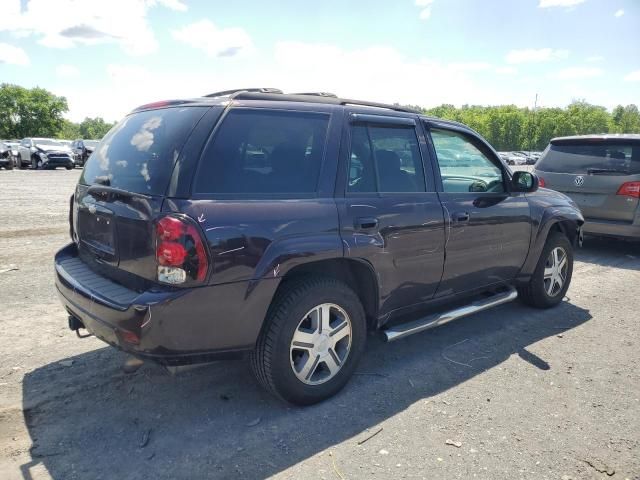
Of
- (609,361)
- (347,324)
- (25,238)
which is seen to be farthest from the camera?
(25,238)

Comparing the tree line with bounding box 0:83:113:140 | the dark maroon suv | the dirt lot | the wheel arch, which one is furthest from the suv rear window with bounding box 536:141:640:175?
the tree line with bounding box 0:83:113:140

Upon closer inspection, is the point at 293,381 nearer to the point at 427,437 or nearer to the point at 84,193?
the point at 427,437

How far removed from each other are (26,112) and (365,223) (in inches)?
3420

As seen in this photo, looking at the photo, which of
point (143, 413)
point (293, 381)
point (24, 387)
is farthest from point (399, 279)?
point (24, 387)

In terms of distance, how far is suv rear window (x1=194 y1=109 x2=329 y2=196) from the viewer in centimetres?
277

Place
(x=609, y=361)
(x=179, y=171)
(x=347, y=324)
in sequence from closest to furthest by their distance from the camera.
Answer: (x=179, y=171), (x=347, y=324), (x=609, y=361)

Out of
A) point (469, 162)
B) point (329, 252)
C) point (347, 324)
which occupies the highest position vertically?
point (469, 162)

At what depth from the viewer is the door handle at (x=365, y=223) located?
3.22 m

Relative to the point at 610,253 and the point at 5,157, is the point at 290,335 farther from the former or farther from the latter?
the point at 5,157

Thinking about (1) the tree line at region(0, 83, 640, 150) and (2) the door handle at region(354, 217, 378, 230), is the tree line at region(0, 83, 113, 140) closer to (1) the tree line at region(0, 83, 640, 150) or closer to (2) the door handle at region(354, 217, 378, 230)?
(1) the tree line at region(0, 83, 640, 150)

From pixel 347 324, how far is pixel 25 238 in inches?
253

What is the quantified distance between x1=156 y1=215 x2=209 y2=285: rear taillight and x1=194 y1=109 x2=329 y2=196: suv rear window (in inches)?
9.3

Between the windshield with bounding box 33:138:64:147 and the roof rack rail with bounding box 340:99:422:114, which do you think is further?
the windshield with bounding box 33:138:64:147

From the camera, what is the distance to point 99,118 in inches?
7800
